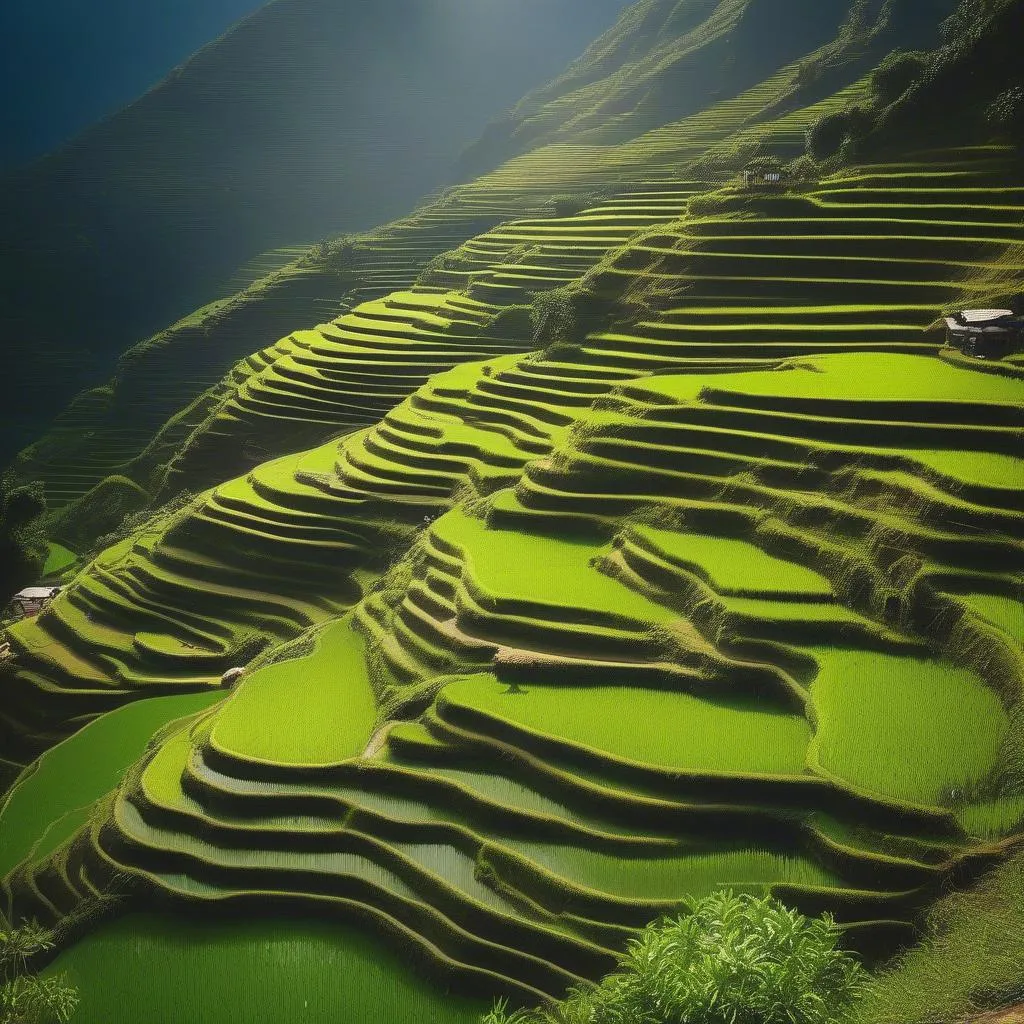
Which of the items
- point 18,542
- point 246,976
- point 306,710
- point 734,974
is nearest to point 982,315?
point 306,710

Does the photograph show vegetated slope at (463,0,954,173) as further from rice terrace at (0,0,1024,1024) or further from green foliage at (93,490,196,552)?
green foliage at (93,490,196,552)

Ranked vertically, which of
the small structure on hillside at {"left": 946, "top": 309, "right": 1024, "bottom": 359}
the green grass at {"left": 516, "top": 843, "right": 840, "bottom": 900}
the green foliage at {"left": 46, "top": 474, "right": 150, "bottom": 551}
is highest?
the small structure on hillside at {"left": 946, "top": 309, "right": 1024, "bottom": 359}

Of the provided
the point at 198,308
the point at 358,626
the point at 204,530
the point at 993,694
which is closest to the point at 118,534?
the point at 204,530

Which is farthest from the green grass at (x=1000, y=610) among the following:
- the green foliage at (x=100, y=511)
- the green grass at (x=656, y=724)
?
the green foliage at (x=100, y=511)

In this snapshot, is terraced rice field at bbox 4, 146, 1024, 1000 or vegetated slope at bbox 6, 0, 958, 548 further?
vegetated slope at bbox 6, 0, 958, 548

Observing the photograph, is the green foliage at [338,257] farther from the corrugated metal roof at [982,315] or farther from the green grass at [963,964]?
the green grass at [963,964]

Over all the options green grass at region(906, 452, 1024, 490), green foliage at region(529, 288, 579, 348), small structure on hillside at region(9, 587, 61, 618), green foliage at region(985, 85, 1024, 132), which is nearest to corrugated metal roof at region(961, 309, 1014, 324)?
green grass at region(906, 452, 1024, 490)

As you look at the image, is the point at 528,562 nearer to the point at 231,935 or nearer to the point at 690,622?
the point at 690,622
